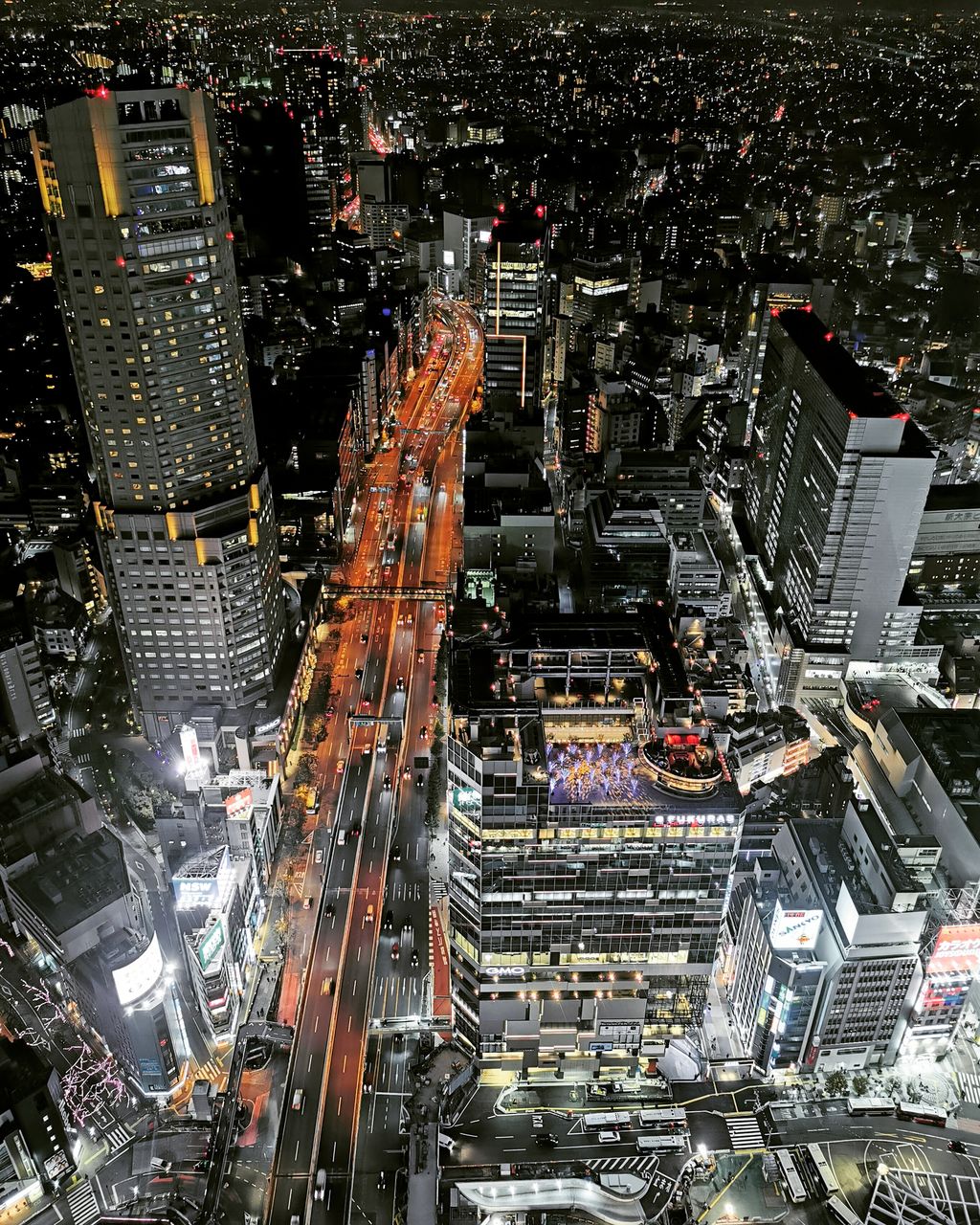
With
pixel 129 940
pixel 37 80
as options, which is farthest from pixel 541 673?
pixel 37 80

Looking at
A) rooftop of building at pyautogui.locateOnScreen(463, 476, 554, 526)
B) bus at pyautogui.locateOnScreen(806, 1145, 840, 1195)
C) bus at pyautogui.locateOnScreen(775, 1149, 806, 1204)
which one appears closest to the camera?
bus at pyautogui.locateOnScreen(775, 1149, 806, 1204)

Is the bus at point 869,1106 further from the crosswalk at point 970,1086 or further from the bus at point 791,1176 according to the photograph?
the crosswalk at point 970,1086

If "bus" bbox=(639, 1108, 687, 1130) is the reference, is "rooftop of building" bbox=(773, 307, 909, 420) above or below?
above

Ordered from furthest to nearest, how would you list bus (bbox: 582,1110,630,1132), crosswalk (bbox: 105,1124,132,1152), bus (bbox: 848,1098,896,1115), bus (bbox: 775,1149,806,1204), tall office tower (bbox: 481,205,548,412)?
1. tall office tower (bbox: 481,205,548,412)
2. bus (bbox: 848,1098,896,1115)
3. crosswalk (bbox: 105,1124,132,1152)
4. bus (bbox: 582,1110,630,1132)
5. bus (bbox: 775,1149,806,1204)

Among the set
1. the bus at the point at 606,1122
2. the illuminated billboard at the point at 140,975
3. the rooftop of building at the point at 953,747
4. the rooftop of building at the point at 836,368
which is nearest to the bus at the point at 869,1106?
the bus at the point at 606,1122

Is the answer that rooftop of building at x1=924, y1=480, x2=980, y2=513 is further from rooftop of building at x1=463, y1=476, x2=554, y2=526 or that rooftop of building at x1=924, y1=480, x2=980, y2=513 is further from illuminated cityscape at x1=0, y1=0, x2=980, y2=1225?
rooftop of building at x1=463, y1=476, x2=554, y2=526

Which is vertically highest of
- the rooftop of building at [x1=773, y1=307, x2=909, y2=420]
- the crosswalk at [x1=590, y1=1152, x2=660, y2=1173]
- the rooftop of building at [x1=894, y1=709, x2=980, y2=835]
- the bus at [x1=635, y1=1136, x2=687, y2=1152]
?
the rooftop of building at [x1=773, y1=307, x2=909, y2=420]

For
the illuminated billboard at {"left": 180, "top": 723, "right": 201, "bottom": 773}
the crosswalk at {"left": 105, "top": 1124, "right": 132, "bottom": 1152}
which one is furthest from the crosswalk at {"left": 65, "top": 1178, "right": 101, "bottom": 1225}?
the illuminated billboard at {"left": 180, "top": 723, "right": 201, "bottom": 773}

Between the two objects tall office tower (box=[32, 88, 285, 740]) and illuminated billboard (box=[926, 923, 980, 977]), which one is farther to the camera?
tall office tower (box=[32, 88, 285, 740])
